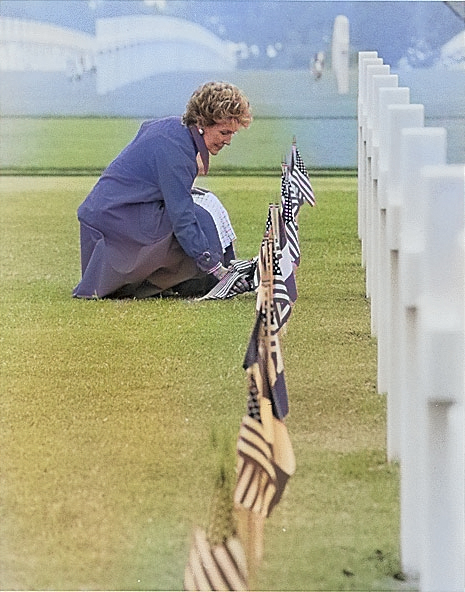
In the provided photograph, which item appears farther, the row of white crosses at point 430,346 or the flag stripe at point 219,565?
the flag stripe at point 219,565

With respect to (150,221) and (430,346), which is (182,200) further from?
(430,346)

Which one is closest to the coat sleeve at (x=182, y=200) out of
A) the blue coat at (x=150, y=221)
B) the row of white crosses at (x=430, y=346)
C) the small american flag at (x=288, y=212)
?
the blue coat at (x=150, y=221)

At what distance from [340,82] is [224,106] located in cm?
22

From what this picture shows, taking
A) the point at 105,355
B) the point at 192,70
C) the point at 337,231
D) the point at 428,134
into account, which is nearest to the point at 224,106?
the point at 192,70

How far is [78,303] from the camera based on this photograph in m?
1.94

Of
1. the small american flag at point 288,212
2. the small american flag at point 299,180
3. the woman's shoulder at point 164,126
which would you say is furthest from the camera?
the small american flag at point 299,180

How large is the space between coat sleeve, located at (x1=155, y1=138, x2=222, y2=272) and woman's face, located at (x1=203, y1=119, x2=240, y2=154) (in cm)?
4

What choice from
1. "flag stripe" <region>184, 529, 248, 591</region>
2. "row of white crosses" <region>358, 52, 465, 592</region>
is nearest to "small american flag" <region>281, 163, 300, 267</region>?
"row of white crosses" <region>358, 52, 465, 592</region>

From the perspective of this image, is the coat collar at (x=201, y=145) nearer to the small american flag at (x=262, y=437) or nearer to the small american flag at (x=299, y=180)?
the small american flag at (x=299, y=180)

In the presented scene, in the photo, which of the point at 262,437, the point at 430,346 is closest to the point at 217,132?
the point at 262,437

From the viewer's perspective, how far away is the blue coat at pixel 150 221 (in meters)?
1.98

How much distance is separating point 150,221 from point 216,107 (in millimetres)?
201

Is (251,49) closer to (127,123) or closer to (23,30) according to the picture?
(127,123)

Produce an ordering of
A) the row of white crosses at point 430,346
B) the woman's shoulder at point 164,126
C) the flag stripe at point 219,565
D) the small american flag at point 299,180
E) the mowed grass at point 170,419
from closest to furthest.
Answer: the row of white crosses at point 430,346 < the flag stripe at point 219,565 < the mowed grass at point 170,419 < the woman's shoulder at point 164,126 < the small american flag at point 299,180
